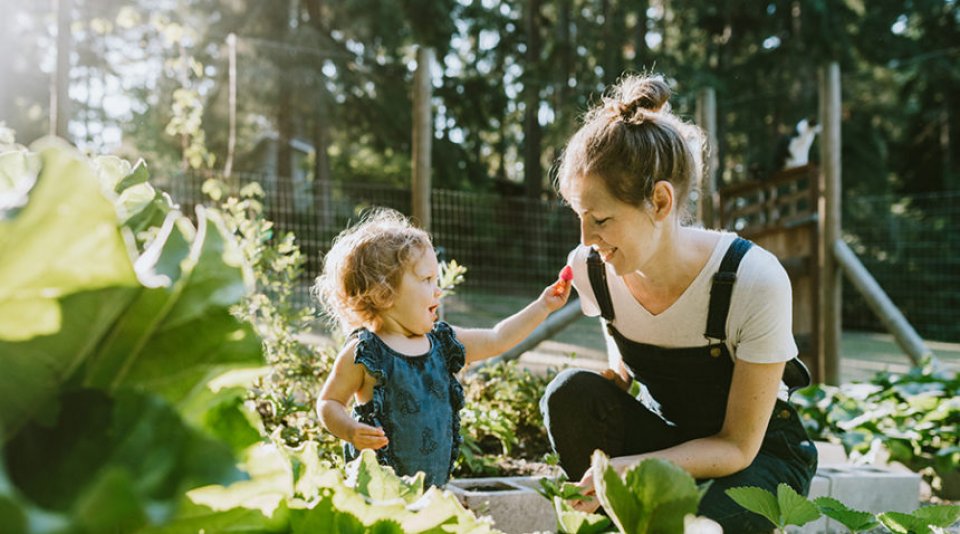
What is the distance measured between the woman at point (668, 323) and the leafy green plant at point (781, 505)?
40.2 inches

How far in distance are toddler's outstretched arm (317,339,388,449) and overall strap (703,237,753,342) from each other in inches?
34.3

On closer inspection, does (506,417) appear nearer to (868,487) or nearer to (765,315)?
(868,487)

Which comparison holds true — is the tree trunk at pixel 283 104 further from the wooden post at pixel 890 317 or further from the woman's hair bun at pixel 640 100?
the woman's hair bun at pixel 640 100

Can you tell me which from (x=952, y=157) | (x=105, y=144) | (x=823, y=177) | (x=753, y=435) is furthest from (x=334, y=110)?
(x=753, y=435)

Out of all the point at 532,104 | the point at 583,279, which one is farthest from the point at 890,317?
the point at 532,104

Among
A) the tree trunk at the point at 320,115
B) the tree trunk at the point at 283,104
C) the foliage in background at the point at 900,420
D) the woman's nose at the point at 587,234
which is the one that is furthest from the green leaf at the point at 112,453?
the tree trunk at the point at 320,115

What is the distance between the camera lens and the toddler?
253 cm

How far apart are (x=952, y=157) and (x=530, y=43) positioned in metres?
11.4

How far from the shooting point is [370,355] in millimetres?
2504

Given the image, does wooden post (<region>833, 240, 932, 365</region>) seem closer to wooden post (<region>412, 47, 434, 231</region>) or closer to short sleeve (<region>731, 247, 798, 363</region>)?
wooden post (<region>412, 47, 434, 231</region>)

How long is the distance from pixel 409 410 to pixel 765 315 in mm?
1036

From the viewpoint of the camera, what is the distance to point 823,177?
6.46 m

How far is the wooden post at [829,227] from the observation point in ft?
20.7

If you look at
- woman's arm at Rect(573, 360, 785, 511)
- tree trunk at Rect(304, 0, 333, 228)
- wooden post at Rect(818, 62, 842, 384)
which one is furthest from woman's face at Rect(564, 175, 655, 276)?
tree trunk at Rect(304, 0, 333, 228)
